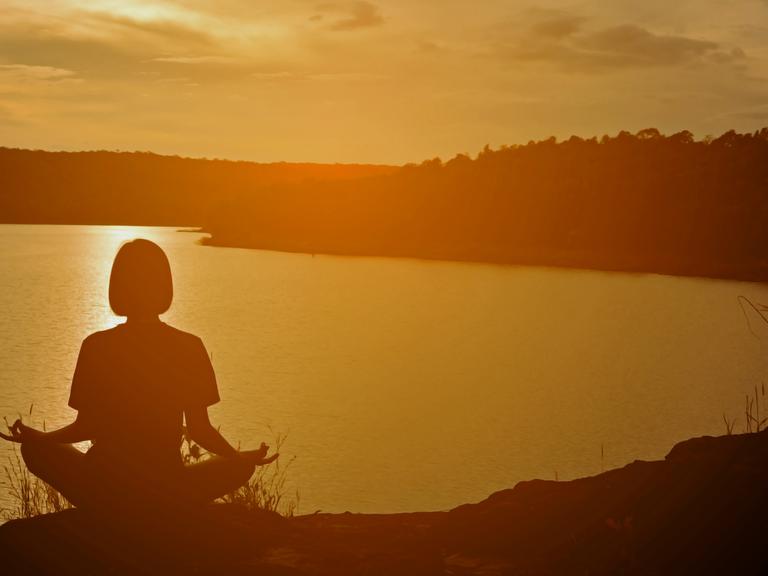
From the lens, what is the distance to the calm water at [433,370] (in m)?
20.8

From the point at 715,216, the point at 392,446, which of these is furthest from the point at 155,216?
the point at 392,446

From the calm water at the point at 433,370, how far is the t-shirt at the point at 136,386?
1130cm

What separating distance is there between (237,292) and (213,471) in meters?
59.1

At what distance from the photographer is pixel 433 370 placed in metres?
34.4

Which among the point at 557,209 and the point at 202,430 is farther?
the point at 557,209

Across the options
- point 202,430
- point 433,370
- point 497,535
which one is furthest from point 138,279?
point 433,370

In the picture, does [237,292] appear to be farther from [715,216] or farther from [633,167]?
[633,167]

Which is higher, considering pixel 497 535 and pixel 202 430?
pixel 202 430

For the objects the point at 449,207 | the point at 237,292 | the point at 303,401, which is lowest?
the point at 303,401

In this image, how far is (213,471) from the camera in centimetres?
511

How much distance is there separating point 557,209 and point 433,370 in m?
77.1

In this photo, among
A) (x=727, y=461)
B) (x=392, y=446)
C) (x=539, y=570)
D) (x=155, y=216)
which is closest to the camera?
(x=539, y=570)

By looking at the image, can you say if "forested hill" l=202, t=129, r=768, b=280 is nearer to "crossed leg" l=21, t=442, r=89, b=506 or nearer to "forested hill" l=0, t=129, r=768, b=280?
"forested hill" l=0, t=129, r=768, b=280

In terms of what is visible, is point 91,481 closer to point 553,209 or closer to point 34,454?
point 34,454
